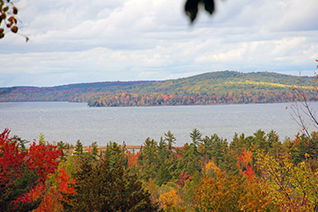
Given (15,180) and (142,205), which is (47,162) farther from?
(142,205)

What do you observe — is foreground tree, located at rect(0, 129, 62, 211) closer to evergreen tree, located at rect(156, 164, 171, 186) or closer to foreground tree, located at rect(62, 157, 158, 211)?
foreground tree, located at rect(62, 157, 158, 211)

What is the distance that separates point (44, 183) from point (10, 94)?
26871 millimetres

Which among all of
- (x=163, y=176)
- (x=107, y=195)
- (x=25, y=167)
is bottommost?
(x=163, y=176)

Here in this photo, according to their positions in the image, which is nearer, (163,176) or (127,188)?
(127,188)

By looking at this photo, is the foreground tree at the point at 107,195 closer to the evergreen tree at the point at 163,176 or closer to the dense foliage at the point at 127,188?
the dense foliage at the point at 127,188

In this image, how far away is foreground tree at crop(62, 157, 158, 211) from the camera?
17.0 m

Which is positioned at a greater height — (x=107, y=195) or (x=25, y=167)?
(x=25, y=167)

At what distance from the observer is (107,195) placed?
17469mm

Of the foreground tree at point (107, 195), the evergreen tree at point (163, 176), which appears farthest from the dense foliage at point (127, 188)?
the evergreen tree at point (163, 176)

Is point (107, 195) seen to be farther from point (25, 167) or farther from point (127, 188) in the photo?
point (25, 167)

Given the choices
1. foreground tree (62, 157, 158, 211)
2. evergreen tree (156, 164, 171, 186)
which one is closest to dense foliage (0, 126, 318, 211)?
foreground tree (62, 157, 158, 211)

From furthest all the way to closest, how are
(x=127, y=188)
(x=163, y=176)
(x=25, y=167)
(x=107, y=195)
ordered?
(x=163, y=176), (x=25, y=167), (x=127, y=188), (x=107, y=195)

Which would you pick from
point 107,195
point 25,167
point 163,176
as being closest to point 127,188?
point 107,195

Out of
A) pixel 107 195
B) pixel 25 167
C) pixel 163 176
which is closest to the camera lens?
pixel 107 195
